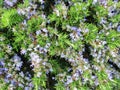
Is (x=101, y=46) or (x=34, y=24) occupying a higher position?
(x=34, y=24)

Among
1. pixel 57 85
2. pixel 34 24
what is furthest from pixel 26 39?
pixel 57 85

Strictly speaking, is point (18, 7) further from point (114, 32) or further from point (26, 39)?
point (114, 32)

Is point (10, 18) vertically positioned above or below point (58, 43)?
above

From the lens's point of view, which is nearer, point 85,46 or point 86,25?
point 86,25

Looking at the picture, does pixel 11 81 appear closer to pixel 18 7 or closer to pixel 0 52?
pixel 0 52

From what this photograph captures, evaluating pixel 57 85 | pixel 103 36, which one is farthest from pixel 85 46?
pixel 57 85

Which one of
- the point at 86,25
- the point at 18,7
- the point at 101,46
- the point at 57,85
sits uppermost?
the point at 18,7
